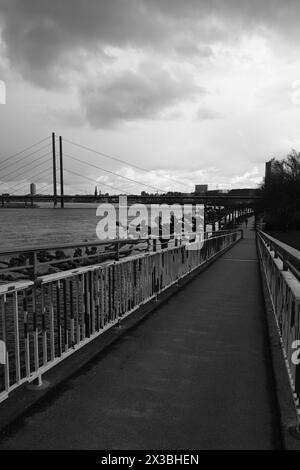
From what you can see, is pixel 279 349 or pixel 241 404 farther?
pixel 279 349

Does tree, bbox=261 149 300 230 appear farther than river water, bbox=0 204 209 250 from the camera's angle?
Yes

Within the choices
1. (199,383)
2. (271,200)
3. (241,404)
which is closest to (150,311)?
(199,383)

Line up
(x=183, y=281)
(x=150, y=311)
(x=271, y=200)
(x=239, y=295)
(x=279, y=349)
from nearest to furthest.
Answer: (x=279, y=349)
(x=150, y=311)
(x=239, y=295)
(x=183, y=281)
(x=271, y=200)

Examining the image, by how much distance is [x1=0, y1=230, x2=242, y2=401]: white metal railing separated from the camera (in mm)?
3609

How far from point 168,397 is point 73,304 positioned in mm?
2157

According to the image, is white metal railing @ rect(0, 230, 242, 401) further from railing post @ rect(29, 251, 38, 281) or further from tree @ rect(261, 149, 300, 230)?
tree @ rect(261, 149, 300, 230)

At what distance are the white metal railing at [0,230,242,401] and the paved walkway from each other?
0.33 meters

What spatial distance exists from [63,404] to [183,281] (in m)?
6.93

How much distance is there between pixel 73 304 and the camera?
5.46 meters

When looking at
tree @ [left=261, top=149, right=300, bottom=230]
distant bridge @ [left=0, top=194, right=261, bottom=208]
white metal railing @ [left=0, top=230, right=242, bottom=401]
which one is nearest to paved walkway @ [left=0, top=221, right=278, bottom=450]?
white metal railing @ [left=0, top=230, right=242, bottom=401]

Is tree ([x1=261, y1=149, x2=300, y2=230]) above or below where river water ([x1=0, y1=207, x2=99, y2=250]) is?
above
